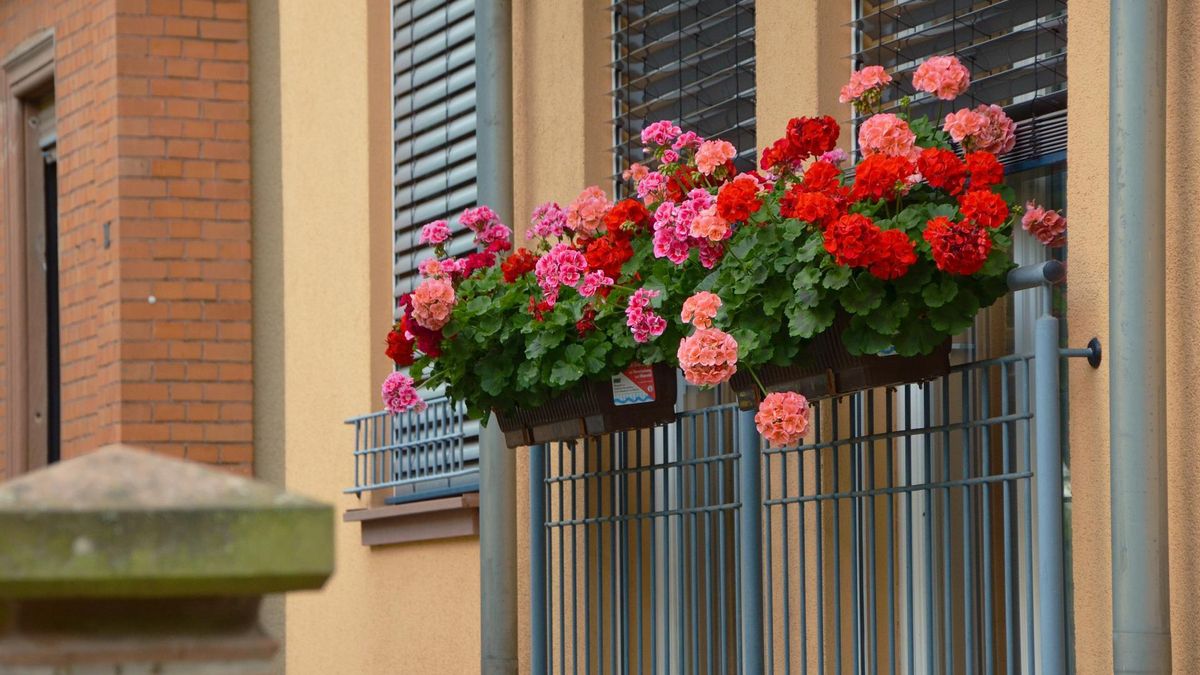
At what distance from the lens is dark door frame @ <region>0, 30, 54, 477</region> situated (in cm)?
1216

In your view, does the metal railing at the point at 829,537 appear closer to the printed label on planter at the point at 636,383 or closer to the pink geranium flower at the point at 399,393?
the printed label on planter at the point at 636,383

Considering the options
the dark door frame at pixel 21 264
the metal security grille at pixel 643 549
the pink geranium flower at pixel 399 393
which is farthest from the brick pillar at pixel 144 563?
the dark door frame at pixel 21 264

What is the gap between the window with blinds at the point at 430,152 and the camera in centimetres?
831

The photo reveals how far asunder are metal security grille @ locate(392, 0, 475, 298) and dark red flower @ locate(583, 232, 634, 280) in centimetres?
257

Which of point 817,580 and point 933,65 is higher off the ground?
point 933,65

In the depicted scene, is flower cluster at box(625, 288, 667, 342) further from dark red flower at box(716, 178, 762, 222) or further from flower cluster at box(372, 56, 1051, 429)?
dark red flower at box(716, 178, 762, 222)

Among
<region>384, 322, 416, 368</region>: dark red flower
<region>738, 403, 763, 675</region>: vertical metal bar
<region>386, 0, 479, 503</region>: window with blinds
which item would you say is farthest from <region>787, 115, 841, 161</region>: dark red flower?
<region>386, 0, 479, 503</region>: window with blinds

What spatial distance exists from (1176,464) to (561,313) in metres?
1.90

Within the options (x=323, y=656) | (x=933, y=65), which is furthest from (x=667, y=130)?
(x=323, y=656)

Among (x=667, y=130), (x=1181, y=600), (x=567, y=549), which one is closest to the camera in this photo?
(x=1181, y=600)

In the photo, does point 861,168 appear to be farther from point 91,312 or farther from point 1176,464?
point 91,312

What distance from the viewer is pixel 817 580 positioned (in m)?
5.86

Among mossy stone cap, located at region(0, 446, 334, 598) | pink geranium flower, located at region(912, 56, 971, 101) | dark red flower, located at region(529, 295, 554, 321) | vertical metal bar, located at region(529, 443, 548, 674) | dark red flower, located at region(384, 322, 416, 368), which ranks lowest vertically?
vertical metal bar, located at region(529, 443, 548, 674)

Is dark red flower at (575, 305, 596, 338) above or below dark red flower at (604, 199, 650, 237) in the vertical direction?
below
